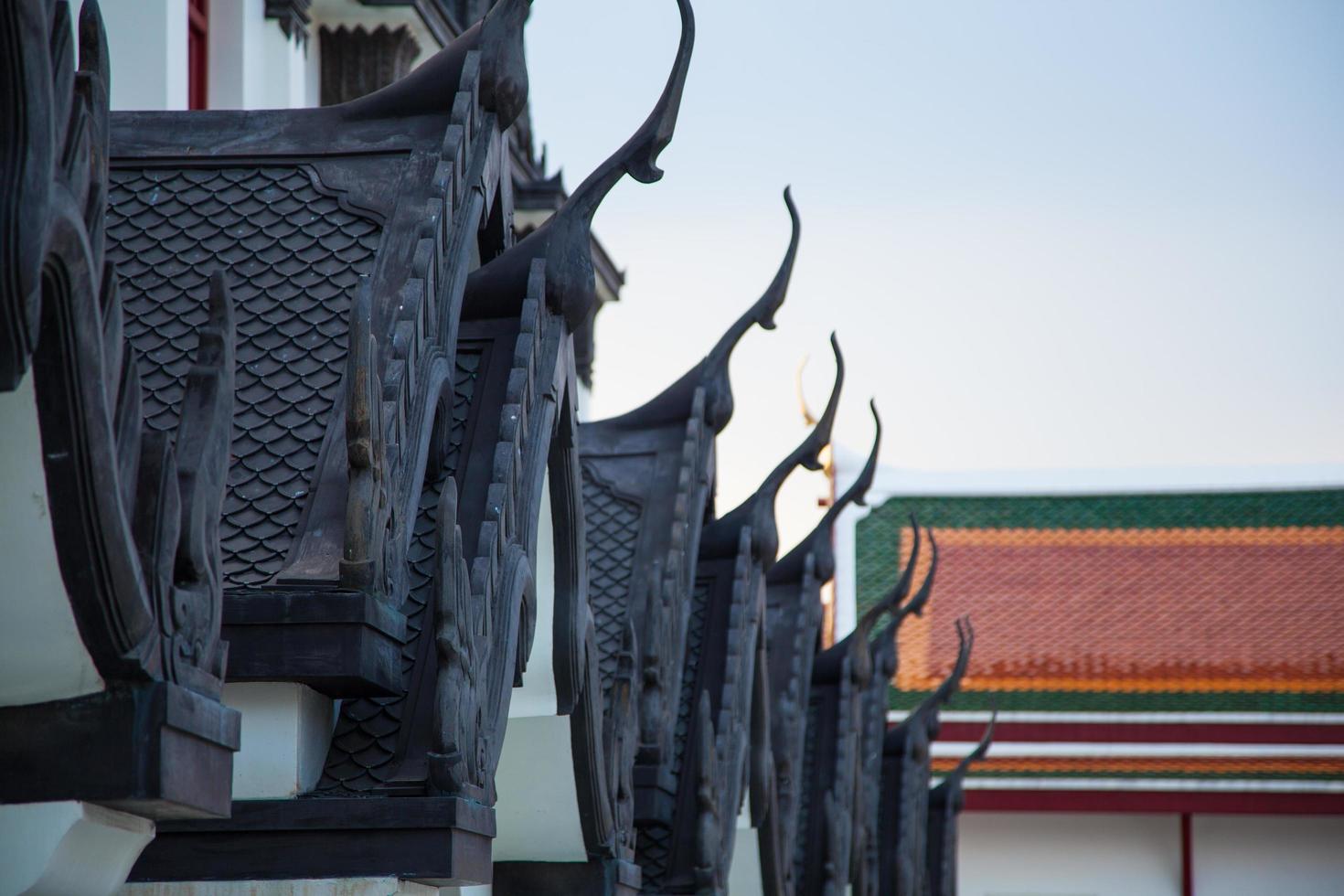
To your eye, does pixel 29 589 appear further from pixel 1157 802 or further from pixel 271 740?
pixel 1157 802

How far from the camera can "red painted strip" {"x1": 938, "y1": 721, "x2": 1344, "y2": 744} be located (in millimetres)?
18109

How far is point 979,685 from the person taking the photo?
18828 mm

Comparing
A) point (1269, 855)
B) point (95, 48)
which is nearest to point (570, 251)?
point (95, 48)

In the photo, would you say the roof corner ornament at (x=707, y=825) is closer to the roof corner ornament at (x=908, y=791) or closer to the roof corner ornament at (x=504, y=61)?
the roof corner ornament at (x=504, y=61)

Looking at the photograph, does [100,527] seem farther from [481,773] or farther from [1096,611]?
[1096,611]

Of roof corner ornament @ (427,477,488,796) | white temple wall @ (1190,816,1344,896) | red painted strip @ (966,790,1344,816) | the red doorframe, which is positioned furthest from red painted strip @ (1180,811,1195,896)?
roof corner ornament @ (427,477,488,796)

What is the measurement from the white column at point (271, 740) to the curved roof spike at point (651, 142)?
182 centimetres

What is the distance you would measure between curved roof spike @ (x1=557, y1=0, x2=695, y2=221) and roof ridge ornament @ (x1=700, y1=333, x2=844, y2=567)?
2736mm

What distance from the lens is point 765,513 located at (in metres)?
8.61

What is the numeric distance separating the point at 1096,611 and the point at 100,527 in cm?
1723

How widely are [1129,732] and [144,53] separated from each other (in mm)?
12095

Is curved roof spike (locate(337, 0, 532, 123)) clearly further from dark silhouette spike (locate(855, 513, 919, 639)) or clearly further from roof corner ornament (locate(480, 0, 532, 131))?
dark silhouette spike (locate(855, 513, 919, 639))

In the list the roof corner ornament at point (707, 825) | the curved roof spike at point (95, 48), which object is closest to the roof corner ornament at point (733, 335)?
the roof corner ornament at point (707, 825)

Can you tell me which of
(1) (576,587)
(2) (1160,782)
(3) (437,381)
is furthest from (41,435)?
(2) (1160,782)
